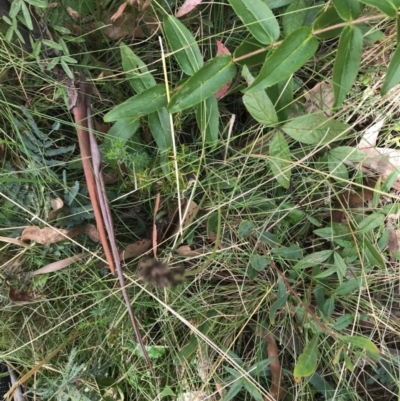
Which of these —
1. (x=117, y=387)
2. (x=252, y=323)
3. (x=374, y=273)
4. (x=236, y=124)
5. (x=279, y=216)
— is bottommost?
(x=117, y=387)

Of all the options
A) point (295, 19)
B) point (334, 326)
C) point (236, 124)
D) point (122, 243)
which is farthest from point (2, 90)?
point (334, 326)

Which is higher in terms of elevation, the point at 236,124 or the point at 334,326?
the point at 236,124

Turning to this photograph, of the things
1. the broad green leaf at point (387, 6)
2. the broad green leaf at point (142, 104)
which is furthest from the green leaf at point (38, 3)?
the broad green leaf at point (387, 6)

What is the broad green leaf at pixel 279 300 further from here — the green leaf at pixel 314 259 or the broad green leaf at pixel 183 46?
the broad green leaf at pixel 183 46

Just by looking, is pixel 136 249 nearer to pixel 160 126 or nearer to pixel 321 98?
pixel 160 126

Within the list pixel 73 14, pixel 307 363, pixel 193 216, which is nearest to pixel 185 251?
pixel 193 216

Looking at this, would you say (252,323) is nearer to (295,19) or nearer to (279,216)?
(279,216)

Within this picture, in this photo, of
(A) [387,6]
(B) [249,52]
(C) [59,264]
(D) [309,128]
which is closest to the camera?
(A) [387,6]
